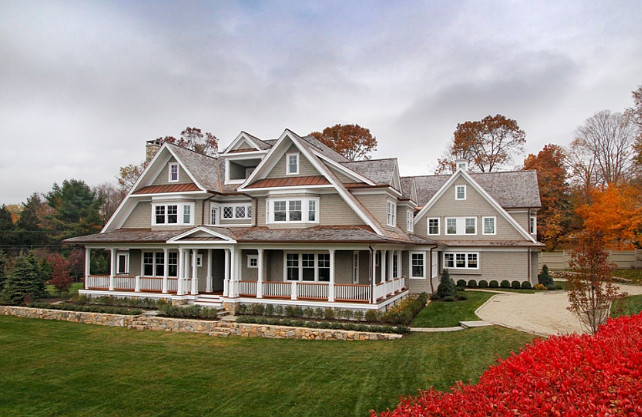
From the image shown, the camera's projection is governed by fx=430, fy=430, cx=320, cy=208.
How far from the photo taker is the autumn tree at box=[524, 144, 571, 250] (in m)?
39.3

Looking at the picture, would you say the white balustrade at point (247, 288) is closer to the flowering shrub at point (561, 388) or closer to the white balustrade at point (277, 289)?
the white balustrade at point (277, 289)

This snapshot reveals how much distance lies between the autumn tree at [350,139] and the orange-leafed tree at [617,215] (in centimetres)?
2208

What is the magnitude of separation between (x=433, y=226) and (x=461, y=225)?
192cm

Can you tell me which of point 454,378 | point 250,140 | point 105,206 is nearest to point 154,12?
point 250,140

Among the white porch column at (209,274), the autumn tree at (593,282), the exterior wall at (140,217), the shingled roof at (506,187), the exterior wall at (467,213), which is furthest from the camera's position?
the shingled roof at (506,187)

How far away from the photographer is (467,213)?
30.0 metres

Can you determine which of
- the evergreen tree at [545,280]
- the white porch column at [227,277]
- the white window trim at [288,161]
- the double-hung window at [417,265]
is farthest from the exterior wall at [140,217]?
the evergreen tree at [545,280]

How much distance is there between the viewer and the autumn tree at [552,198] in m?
39.3

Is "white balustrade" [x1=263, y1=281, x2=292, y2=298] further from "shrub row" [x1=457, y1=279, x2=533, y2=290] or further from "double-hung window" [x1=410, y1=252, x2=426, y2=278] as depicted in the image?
"shrub row" [x1=457, y1=279, x2=533, y2=290]

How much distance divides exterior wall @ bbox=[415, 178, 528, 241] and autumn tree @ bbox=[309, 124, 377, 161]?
57.3 feet

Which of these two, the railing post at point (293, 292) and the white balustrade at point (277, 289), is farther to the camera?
the white balustrade at point (277, 289)

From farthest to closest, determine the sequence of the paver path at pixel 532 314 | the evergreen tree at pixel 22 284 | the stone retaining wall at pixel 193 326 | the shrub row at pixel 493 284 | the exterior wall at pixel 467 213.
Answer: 1. the exterior wall at pixel 467 213
2. the shrub row at pixel 493 284
3. the evergreen tree at pixel 22 284
4. the stone retaining wall at pixel 193 326
5. the paver path at pixel 532 314

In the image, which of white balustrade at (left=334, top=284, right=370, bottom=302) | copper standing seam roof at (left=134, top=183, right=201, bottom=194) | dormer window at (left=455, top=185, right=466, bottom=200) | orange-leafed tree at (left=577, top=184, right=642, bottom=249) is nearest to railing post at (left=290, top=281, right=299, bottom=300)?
white balustrade at (left=334, top=284, right=370, bottom=302)

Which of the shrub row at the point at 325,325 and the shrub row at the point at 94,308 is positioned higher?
the shrub row at the point at 325,325
